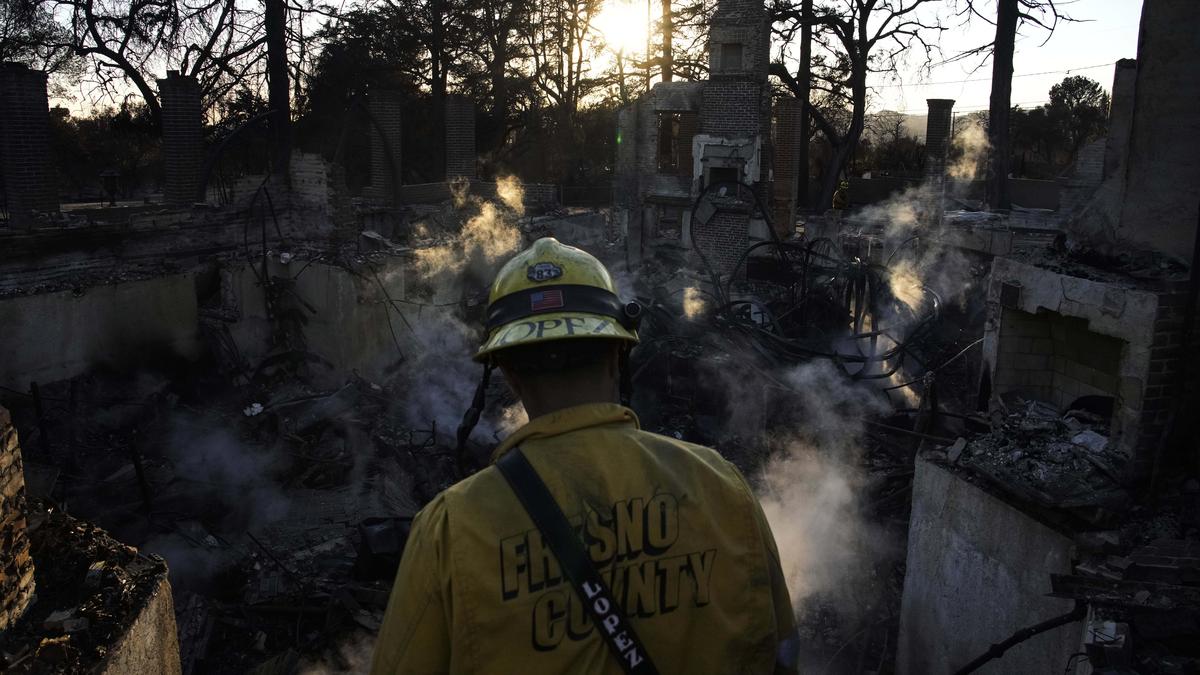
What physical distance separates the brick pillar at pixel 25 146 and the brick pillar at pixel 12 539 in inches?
423

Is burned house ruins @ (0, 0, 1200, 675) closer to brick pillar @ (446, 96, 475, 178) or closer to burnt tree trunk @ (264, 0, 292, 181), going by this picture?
brick pillar @ (446, 96, 475, 178)

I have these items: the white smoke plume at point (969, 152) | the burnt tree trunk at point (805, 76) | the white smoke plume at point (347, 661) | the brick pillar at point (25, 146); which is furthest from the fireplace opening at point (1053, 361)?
the white smoke plume at point (969, 152)

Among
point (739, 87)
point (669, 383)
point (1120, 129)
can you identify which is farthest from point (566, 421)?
point (739, 87)

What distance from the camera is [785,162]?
18.2m

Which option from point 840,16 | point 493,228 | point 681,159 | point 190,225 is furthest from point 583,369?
point 840,16

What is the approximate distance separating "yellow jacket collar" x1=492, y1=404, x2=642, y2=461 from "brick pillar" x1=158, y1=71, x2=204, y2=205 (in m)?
15.0

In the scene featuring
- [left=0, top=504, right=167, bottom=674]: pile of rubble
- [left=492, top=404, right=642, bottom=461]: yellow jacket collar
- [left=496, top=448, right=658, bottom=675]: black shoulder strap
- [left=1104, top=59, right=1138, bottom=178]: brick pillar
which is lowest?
[left=0, top=504, right=167, bottom=674]: pile of rubble

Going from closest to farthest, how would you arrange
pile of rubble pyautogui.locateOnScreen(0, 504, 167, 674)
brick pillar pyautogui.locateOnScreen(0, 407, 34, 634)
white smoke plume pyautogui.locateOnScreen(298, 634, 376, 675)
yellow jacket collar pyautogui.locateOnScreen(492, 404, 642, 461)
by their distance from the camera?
yellow jacket collar pyautogui.locateOnScreen(492, 404, 642, 461), pile of rubble pyautogui.locateOnScreen(0, 504, 167, 674), brick pillar pyautogui.locateOnScreen(0, 407, 34, 634), white smoke plume pyautogui.locateOnScreen(298, 634, 376, 675)

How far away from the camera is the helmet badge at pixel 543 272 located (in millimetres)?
1923

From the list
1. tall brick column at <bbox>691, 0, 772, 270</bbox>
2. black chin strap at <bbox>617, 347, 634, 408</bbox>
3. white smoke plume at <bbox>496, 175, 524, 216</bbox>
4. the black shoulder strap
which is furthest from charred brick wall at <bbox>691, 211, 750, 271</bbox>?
the black shoulder strap

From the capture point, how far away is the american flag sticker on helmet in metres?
1.88

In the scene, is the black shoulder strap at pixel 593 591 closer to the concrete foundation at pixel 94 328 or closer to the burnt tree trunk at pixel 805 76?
the concrete foundation at pixel 94 328

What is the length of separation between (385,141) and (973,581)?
52.8 feet

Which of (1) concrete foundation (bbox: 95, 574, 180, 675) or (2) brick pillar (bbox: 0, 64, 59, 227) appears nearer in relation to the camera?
(1) concrete foundation (bbox: 95, 574, 180, 675)
